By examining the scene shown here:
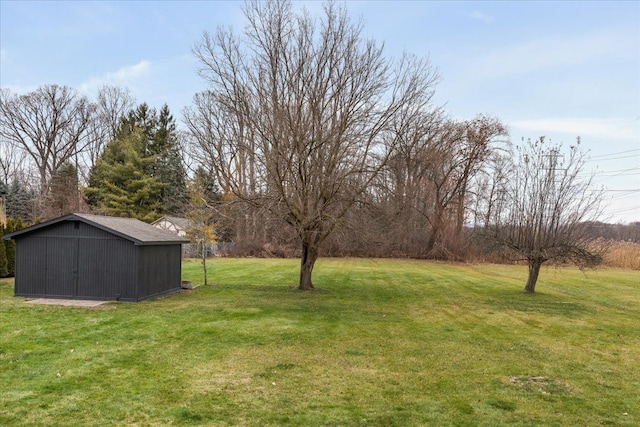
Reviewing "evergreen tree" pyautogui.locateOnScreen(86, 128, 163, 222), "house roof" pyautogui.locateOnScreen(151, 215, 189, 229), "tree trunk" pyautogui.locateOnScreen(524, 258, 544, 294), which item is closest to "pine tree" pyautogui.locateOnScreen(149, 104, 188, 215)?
"evergreen tree" pyautogui.locateOnScreen(86, 128, 163, 222)

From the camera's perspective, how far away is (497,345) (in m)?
9.22

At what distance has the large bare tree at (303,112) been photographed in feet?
47.3

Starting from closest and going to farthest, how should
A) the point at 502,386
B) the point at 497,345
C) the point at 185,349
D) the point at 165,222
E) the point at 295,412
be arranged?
1. the point at 295,412
2. the point at 502,386
3. the point at 185,349
4. the point at 497,345
5. the point at 165,222

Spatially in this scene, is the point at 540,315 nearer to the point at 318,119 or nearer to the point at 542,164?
the point at 542,164

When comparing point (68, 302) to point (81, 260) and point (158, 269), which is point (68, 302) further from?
point (158, 269)

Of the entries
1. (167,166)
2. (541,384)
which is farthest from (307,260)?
(167,166)

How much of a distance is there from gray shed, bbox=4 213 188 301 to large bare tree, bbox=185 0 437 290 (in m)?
3.73

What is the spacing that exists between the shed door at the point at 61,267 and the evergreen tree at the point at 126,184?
25.4m

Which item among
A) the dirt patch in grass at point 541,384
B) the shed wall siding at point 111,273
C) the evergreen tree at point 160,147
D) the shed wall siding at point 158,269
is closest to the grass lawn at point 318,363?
the dirt patch in grass at point 541,384

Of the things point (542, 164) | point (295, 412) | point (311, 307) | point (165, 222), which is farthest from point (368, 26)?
point (165, 222)

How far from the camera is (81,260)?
13.8 meters

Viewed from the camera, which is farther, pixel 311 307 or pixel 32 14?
pixel 32 14

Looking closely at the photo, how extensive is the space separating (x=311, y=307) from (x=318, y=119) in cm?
554

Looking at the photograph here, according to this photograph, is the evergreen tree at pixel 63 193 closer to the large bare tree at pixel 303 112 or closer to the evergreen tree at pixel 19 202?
the evergreen tree at pixel 19 202
